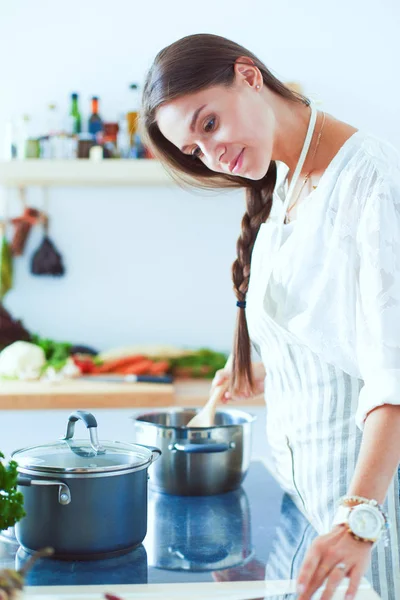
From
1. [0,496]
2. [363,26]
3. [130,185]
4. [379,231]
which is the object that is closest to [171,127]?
[379,231]

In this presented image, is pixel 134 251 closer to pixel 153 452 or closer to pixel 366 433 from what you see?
pixel 153 452

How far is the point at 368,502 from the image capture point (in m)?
0.86

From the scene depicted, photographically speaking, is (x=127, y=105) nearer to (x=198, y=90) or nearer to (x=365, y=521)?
(x=198, y=90)

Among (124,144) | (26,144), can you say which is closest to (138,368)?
(124,144)

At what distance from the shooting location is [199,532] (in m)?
1.18

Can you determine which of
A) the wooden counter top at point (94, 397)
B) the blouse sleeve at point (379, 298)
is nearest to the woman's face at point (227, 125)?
the blouse sleeve at point (379, 298)

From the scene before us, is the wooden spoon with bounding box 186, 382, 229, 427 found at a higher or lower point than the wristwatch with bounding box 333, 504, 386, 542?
lower

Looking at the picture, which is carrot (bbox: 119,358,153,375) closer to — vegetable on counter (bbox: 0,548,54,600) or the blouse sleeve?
the blouse sleeve

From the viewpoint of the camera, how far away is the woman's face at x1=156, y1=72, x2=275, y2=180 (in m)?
1.13

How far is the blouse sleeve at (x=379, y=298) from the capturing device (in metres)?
0.95

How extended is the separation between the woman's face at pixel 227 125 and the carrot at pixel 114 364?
6.17 ft

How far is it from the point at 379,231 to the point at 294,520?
53cm

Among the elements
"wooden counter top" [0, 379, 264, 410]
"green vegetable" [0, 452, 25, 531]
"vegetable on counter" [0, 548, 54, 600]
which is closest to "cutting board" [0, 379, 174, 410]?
"wooden counter top" [0, 379, 264, 410]

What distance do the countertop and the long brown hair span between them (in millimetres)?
328
